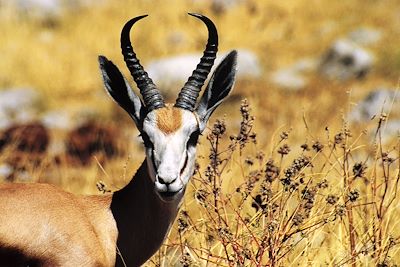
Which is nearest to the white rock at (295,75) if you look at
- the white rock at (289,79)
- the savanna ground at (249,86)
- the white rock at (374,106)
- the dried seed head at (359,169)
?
the white rock at (289,79)

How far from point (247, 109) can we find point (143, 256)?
133 centimetres

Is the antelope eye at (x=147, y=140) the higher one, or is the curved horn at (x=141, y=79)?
the curved horn at (x=141, y=79)

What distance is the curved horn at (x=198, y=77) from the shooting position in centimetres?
676

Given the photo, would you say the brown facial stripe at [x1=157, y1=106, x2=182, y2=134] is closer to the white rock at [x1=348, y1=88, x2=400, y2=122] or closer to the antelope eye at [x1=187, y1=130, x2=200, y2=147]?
the antelope eye at [x1=187, y1=130, x2=200, y2=147]

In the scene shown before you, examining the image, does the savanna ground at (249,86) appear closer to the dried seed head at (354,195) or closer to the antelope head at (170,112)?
the dried seed head at (354,195)

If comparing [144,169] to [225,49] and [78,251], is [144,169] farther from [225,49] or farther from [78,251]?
[225,49]

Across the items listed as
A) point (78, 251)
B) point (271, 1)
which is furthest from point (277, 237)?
point (271, 1)

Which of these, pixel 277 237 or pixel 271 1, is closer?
pixel 277 237

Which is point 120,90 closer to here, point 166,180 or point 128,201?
point 128,201

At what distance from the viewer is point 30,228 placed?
249 inches

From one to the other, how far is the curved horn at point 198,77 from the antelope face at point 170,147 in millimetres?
116

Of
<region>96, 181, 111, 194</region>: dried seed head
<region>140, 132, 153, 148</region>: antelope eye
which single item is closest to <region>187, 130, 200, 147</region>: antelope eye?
<region>140, 132, 153, 148</region>: antelope eye

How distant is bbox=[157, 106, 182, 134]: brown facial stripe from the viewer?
21.1 ft

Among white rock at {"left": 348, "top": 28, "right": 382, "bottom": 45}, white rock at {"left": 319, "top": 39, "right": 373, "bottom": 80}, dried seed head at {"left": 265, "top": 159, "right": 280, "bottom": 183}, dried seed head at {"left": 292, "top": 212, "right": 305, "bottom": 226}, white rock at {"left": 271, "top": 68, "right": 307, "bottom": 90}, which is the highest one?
white rock at {"left": 348, "top": 28, "right": 382, "bottom": 45}
